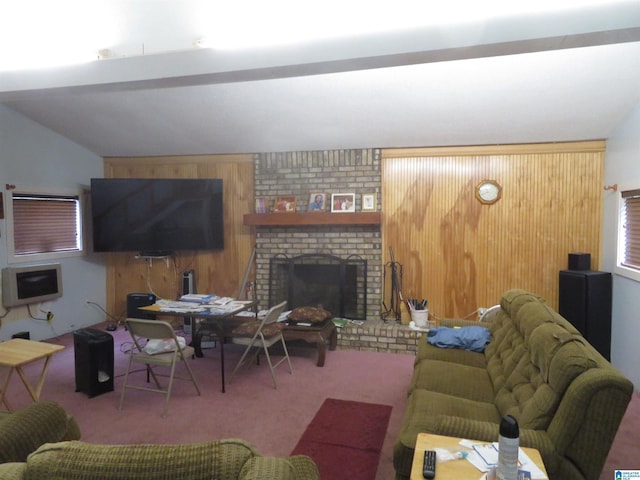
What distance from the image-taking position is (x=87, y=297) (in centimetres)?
571

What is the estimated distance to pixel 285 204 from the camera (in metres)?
5.29

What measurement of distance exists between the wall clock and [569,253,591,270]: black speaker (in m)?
0.97

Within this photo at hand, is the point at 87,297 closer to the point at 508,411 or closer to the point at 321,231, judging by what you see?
the point at 321,231

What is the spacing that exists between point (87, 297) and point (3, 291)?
1188mm

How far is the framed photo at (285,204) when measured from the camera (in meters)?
5.27

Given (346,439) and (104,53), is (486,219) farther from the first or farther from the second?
(104,53)

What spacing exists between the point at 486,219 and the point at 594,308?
54.0 inches

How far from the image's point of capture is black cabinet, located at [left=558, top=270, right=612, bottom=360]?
404 centimetres

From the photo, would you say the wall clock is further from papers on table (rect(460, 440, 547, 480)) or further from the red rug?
papers on table (rect(460, 440, 547, 480))

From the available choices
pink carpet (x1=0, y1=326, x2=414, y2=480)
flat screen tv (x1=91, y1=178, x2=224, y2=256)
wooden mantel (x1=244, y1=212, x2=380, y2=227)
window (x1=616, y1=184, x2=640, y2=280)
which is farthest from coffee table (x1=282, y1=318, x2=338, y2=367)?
window (x1=616, y1=184, x2=640, y2=280)

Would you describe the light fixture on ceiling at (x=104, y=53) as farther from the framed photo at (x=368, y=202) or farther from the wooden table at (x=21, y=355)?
the framed photo at (x=368, y=202)

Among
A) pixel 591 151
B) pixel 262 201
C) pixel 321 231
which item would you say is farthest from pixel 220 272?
pixel 591 151

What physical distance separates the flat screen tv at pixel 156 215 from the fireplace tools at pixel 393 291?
215 centimetres

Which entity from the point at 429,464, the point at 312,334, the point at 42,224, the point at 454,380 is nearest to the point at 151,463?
the point at 429,464
